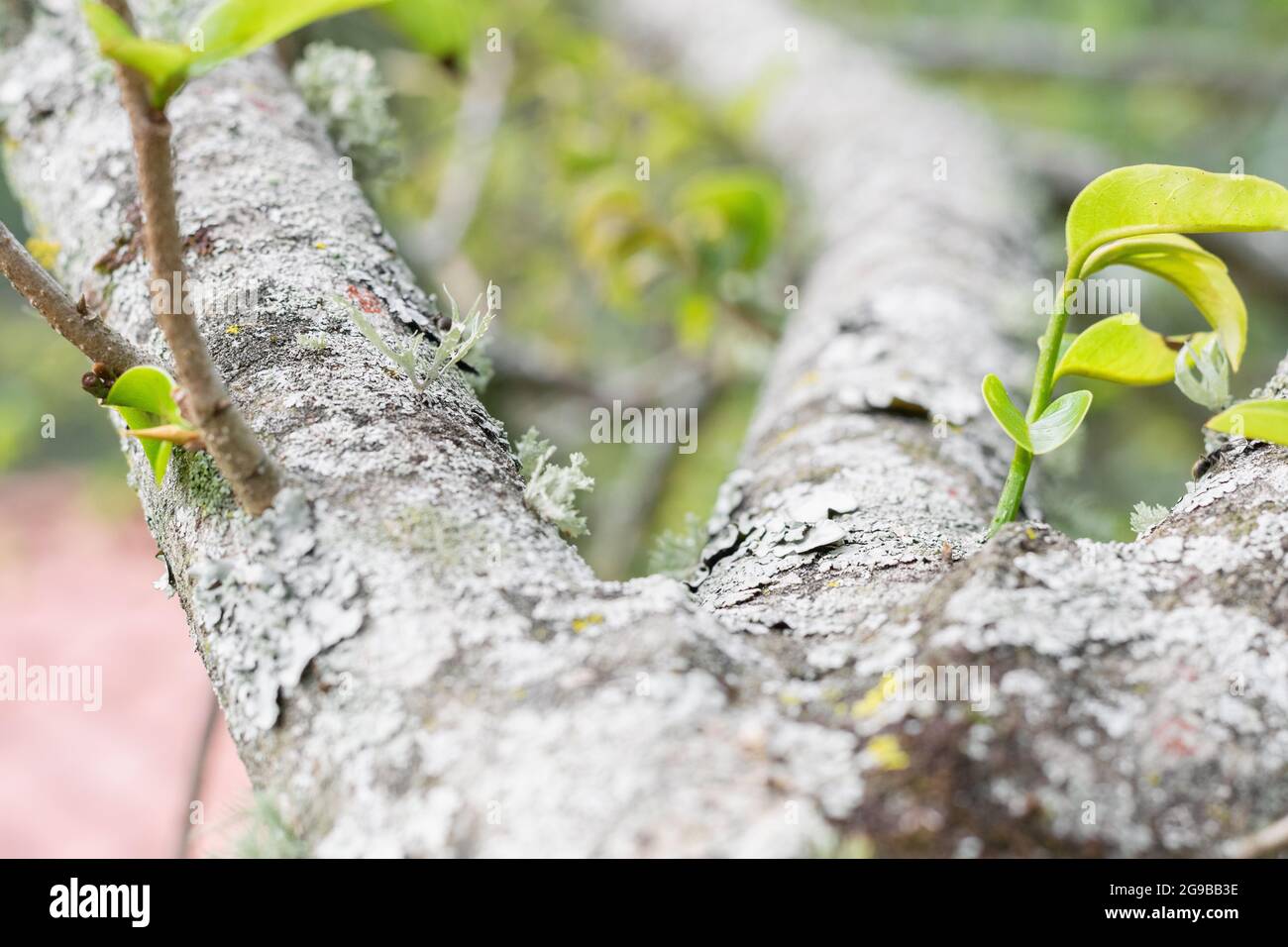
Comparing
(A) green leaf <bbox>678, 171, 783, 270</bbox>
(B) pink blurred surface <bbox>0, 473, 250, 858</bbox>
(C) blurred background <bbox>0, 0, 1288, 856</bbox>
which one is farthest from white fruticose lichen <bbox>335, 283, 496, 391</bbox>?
(B) pink blurred surface <bbox>0, 473, 250, 858</bbox>

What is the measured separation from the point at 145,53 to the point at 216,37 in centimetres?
5

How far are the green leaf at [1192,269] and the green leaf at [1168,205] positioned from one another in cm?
1

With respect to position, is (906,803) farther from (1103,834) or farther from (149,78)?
(149,78)

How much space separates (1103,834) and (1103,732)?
49mm

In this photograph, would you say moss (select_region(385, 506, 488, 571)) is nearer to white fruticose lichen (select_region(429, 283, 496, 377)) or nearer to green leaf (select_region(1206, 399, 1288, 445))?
white fruticose lichen (select_region(429, 283, 496, 377))

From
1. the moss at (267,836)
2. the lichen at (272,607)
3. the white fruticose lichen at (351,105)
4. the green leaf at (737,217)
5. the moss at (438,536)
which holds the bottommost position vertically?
the moss at (267,836)

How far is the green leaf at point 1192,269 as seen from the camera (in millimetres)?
585

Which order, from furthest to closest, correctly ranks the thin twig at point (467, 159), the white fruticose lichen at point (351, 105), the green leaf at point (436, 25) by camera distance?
the thin twig at point (467, 159) < the green leaf at point (436, 25) < the white fruticose lichen at point (351, 105)

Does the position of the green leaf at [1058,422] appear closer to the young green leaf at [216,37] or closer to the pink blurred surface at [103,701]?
the young green leaf at [216,37]

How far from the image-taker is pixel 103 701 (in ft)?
10.1

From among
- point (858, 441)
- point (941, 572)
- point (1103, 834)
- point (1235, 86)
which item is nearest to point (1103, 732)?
point (1103, 834)

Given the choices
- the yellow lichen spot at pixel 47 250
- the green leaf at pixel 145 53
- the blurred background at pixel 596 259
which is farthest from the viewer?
the blurred background at pixel 596 259

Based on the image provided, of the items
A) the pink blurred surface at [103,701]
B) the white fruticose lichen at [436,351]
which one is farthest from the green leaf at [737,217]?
the pink blurred surface at [103,701]

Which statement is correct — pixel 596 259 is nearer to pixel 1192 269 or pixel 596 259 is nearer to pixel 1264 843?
pixel 1192 269
